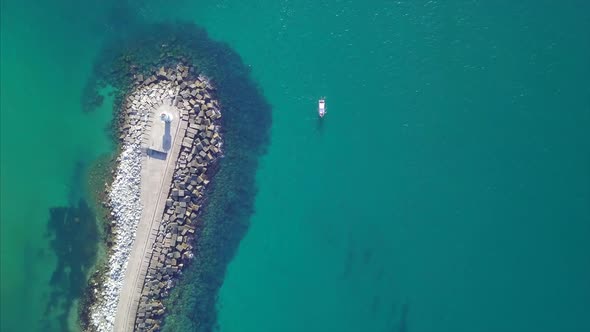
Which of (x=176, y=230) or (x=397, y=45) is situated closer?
(x=176, y=230)

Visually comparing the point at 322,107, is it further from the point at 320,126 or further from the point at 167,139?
the point at 167,139

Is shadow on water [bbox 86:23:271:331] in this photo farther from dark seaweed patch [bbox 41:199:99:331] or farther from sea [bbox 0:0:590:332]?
dark seaweed patch [bbox 41:199:99:331]

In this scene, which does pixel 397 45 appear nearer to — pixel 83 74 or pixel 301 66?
pixel 301 66

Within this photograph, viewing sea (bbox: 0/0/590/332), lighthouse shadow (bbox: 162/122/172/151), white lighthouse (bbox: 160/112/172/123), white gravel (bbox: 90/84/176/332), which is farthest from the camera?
sea (bbox: 0/0/590/332)

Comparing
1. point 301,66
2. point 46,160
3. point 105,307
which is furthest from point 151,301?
point 301,66

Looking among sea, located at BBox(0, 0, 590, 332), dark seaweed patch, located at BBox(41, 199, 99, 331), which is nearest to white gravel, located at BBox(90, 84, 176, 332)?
sea, located at BBox(0, 0, 590, 332)

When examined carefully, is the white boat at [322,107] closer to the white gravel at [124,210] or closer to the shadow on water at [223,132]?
the shadow on water at [223,132]
